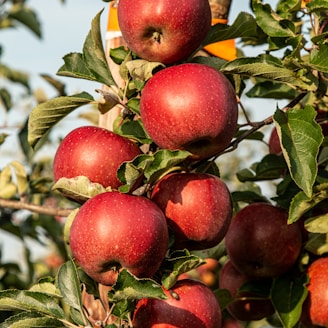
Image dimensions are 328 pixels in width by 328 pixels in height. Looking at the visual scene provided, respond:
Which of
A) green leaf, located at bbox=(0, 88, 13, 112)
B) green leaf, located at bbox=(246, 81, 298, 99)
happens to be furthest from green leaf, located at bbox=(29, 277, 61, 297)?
green leaf, located at bbox=(0, 88, 13, 112)

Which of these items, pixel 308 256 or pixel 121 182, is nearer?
pixel 121 182

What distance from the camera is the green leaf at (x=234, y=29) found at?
1501 mm

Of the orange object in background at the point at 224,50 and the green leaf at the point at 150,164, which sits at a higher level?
the green leaf at the point at 150,164

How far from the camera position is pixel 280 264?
1654 millimetres

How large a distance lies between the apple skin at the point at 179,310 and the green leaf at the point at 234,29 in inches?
20.3

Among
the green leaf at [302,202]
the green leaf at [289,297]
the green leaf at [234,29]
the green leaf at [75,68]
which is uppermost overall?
the green leaf at [75,68]

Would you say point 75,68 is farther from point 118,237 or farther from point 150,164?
point 118,237

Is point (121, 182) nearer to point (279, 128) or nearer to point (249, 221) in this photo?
point (279, 128)


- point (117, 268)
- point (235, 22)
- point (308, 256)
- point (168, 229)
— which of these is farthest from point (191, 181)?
point (308, 256)

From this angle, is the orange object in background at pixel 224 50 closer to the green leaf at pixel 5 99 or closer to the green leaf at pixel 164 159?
the green leaf at pixel 164 159

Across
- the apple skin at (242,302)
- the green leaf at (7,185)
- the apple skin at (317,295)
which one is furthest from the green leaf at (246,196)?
the green leaf at (7,185)

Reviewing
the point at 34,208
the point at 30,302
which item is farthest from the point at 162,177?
the point at 34,208

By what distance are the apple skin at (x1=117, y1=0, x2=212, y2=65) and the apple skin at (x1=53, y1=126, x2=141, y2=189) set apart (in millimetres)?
172

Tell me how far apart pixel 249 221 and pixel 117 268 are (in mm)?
540
